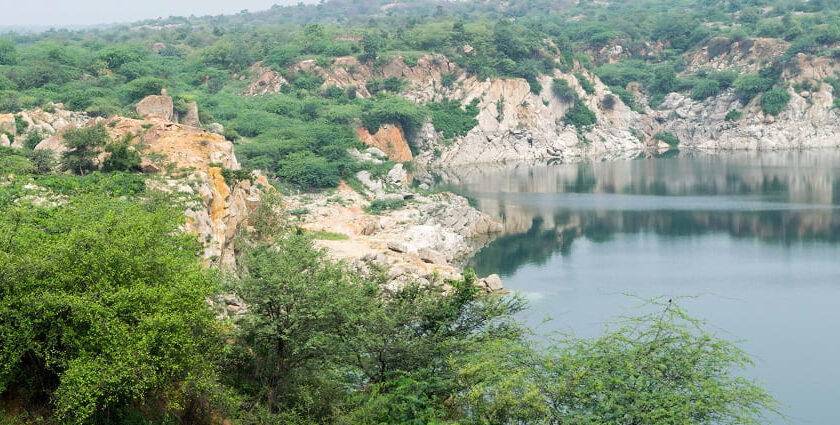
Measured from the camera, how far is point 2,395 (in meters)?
13.9

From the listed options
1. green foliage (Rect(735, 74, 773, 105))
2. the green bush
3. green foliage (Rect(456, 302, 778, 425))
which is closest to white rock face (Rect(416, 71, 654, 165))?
the green bush

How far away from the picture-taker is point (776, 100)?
73812 mm

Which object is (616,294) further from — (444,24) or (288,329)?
(444,24)

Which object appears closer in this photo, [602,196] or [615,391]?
[615,391]

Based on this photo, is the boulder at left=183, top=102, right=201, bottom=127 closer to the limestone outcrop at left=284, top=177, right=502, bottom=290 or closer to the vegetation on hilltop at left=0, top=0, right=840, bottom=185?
the vegetation on hilltop at left=0, top=0, right=840, bottom=185

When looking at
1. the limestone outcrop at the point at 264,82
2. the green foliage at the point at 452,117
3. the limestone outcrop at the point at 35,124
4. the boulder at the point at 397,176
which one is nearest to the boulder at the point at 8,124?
the limestone outcrop at the point at 35,124

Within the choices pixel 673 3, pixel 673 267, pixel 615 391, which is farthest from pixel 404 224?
pixel 673 3

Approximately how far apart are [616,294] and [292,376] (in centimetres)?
1610

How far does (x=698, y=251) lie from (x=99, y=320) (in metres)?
28.3

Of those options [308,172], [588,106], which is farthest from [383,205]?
[588,106]

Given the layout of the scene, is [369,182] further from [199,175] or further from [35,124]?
[199,175]

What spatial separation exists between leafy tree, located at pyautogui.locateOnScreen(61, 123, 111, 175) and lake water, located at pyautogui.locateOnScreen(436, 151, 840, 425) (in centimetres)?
1334

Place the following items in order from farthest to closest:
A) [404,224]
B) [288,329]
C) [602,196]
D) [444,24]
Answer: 1. [444,24]
2. [602,196]
3. [404,224]
4. [288,329]

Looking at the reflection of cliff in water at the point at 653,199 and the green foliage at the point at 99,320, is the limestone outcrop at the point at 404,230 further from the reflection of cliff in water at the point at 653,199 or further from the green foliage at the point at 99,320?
the green foliage at the point at 99,320
